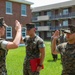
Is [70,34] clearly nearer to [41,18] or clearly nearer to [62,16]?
[62,16]

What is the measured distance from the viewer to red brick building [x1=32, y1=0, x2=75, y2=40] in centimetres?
5509

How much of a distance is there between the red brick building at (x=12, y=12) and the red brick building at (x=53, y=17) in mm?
21190

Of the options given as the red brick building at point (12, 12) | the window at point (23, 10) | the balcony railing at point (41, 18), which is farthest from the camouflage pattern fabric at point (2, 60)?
the balcony railing at point (41, 18)

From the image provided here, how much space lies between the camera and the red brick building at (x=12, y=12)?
3117 cm

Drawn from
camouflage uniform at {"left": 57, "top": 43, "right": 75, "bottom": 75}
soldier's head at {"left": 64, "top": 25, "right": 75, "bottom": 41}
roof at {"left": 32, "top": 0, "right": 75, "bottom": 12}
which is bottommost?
camouflage uniform at {"left": 57, "top": 43, "right": 75, "bottom": 75}

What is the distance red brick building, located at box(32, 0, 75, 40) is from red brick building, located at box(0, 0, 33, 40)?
21.2m

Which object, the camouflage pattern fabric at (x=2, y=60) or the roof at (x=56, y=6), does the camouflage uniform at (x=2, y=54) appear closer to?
the camouflage pattern fabric at (x=2, y=60)

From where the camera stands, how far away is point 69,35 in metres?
4.96

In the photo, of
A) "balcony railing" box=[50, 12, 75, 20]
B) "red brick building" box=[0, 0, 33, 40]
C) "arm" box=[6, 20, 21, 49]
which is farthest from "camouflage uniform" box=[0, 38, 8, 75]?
"balcony railing" box=[50, 12, 75, 20]

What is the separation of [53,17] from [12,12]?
1067 inches

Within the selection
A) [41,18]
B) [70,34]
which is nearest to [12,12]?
[70,34]

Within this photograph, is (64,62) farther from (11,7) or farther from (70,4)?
(70,4)

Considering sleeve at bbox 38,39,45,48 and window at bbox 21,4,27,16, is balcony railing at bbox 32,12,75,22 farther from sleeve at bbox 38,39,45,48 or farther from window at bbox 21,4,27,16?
sleeve at bbox 38,39,45,48

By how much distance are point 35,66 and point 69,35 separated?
1.38 m
